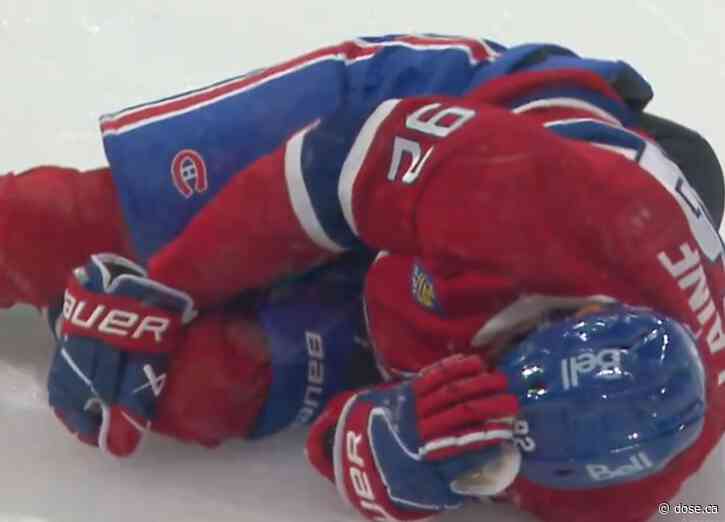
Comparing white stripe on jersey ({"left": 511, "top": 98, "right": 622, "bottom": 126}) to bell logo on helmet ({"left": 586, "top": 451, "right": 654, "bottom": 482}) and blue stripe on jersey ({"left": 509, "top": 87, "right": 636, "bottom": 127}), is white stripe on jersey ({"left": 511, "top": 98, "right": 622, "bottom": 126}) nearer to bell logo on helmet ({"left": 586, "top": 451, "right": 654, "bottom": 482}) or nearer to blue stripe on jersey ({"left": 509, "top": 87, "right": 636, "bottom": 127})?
blue stripe on jersey ({"left": 509, "top": 87, "right": 636, "bottom": 127})

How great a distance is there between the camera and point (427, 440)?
0.54m

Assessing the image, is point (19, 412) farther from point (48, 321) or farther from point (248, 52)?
point (248, 52)

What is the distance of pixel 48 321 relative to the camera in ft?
2.33

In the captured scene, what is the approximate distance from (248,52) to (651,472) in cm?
57

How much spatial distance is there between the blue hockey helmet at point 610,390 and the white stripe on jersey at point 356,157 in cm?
12

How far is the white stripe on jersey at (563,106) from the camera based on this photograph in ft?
1.99

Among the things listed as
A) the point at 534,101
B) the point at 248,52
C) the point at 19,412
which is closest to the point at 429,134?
the point at 534,101

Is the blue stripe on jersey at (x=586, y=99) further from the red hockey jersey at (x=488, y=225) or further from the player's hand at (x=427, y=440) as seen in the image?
the player's hand at (x=427, y=440)

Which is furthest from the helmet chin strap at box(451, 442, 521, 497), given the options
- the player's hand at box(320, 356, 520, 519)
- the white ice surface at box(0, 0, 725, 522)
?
the white ice surface at box(0, 0, 725, 522)

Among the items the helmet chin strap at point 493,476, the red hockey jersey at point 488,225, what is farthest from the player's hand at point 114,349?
the helmet chin strap at point 493,476

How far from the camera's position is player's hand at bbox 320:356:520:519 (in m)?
0.53

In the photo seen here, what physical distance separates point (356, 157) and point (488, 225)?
90 millimetres

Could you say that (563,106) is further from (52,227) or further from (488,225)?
A: (52,227)

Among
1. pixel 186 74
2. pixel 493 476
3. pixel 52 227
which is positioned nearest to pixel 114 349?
pixel 52 227
